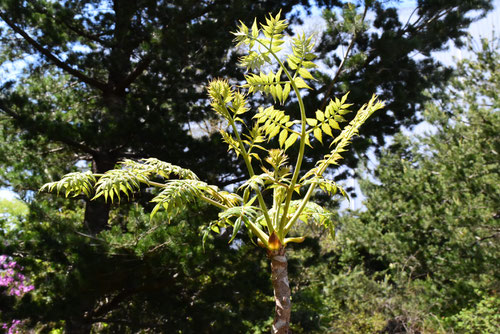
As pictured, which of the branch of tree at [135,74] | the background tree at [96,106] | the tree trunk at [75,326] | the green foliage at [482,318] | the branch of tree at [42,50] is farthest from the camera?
the green foliage at [482,318]

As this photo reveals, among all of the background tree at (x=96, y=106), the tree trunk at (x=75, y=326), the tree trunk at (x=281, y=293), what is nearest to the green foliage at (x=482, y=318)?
the background tree at (x=96, y=106)

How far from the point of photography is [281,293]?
186 cm

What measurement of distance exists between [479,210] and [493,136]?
3.66 ft

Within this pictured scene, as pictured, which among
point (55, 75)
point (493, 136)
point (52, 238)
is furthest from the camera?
point (55, 75)

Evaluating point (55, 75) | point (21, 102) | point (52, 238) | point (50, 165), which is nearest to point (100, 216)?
point (50, 165)

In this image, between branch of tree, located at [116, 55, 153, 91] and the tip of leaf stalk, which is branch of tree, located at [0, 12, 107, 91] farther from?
the tip of leaf stalk

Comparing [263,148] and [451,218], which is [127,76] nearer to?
[263,148]

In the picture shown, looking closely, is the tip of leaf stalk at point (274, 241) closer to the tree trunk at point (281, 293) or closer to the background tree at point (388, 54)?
the tree trunk at point (281, 293)

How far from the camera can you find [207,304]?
4.67m

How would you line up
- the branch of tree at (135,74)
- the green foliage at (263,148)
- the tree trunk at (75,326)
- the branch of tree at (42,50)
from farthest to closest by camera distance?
1. the branch of tree at (135,74)
2. the branch of tree at (42,50)
3. the tree trunk at (75,326)
4. the green foliage at (263,148)

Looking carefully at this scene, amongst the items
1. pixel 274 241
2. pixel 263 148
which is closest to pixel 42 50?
pixel 263 148

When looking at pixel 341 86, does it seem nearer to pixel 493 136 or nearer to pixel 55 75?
pixel 493 136

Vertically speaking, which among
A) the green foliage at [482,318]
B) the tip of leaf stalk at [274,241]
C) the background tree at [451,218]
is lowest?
the tip of leaf stalk at [274,241]

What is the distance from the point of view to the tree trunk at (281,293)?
183 cm
